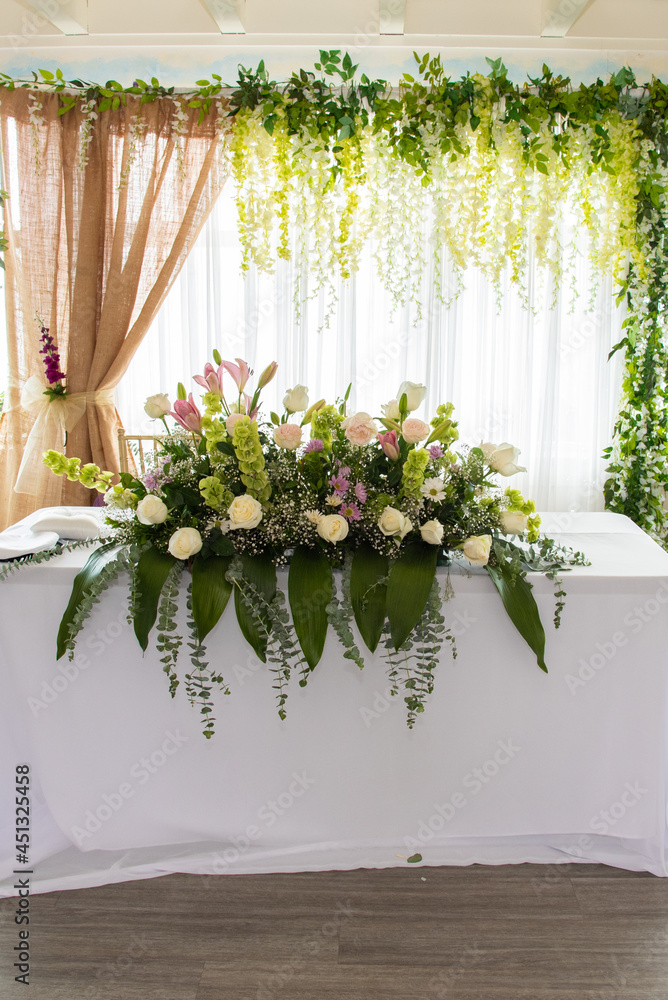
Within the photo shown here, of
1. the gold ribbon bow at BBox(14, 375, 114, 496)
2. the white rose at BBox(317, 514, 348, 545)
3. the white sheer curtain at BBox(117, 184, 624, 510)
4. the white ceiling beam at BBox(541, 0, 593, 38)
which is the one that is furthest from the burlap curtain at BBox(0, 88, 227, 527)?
the white rose at BBox(317, 514, 348, 545)

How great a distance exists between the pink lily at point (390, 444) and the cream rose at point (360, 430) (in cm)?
6

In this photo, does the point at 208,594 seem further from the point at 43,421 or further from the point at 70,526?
the point at 43,421

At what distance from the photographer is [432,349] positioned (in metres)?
4.10

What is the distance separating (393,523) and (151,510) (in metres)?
0.59

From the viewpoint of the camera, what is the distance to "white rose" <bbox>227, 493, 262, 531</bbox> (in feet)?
5.43

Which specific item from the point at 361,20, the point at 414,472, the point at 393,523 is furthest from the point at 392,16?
the point at 393,523

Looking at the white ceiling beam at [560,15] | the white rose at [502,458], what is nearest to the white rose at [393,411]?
the white rose at [502,458]

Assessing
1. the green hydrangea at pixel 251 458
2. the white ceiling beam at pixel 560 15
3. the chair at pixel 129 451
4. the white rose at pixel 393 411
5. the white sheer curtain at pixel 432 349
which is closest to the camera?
the green hydrangea at pixel 251 458

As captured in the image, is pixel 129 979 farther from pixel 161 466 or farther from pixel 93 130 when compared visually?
pixel 93 130

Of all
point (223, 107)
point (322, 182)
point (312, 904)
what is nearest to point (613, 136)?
point (322, 182)

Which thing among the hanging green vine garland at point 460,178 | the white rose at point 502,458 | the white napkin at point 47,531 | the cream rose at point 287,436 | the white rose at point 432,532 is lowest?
the white napkin at point 47,531

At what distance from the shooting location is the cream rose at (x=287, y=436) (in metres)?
1.74

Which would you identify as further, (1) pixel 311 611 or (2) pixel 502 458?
(2) pixel 502 458

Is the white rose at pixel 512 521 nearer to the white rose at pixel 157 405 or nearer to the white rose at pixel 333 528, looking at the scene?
the white rose at pixel 333 528
